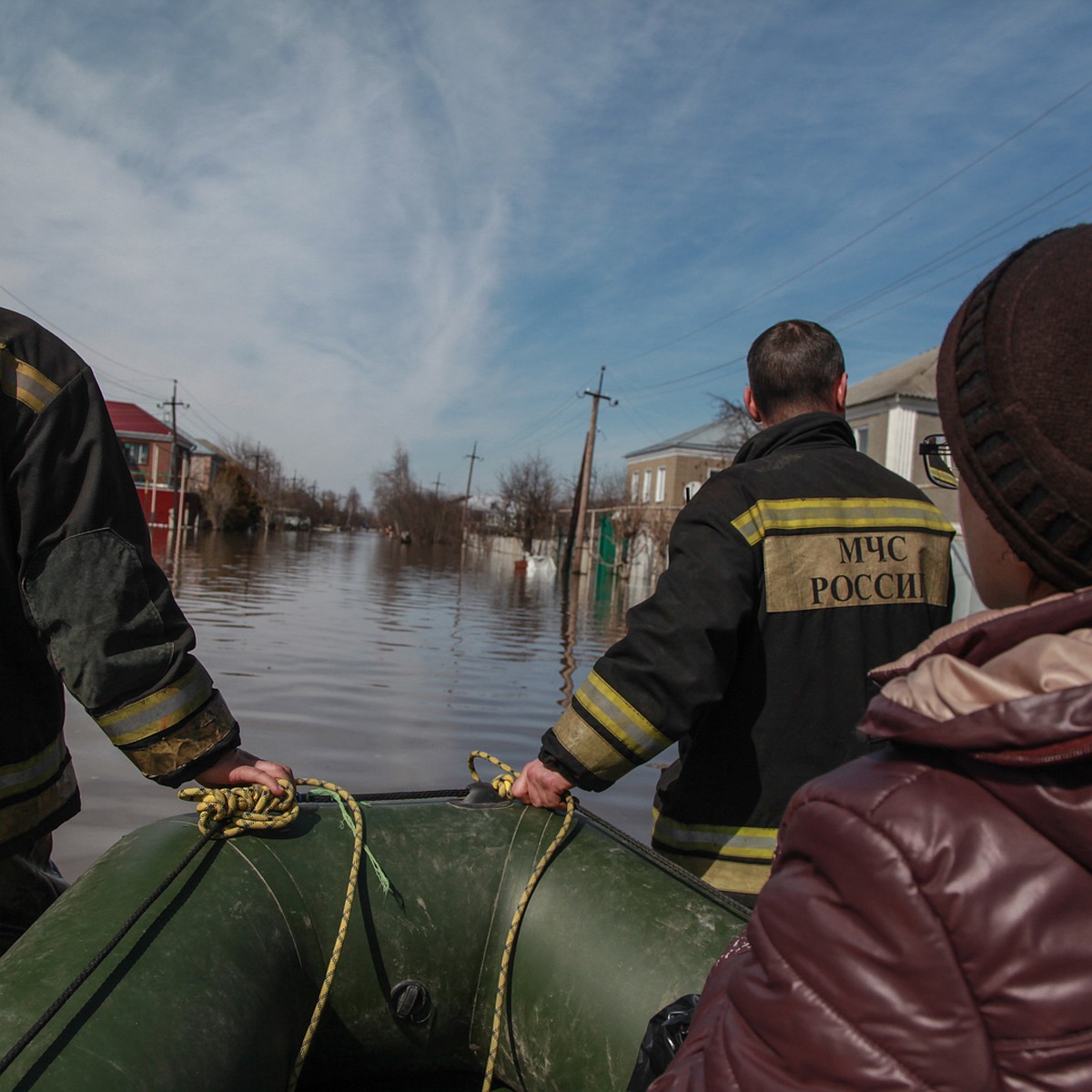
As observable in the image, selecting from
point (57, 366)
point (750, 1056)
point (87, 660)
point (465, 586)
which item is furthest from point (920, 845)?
point (465, 586)

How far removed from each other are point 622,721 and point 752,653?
0.34 meters

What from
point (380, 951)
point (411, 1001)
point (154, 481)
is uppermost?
point (154, 481)

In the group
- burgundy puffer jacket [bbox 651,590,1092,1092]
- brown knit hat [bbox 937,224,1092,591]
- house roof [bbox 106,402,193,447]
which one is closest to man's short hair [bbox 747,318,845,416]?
brown knit hat [bbox 937,224,1092,591]

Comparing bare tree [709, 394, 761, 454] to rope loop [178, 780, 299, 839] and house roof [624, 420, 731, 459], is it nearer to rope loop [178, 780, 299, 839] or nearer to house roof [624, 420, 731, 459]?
house roof [624, 420, 731, 459]

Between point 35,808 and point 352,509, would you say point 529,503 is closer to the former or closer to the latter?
point 35,808

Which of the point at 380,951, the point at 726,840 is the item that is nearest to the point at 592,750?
the point at 726,840

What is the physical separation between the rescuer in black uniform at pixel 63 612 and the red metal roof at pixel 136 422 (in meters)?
64.2

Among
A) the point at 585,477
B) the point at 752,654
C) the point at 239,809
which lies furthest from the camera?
the point at 585,477

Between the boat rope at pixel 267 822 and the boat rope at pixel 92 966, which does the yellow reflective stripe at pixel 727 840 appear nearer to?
the boat rope at pixel 267 822

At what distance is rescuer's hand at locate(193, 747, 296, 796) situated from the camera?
6.54 feet

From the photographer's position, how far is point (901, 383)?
27.4 metres

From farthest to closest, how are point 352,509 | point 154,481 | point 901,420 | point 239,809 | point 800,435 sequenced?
point 352,509
point 154,481
point 901,420
point 800,435
point 239,809

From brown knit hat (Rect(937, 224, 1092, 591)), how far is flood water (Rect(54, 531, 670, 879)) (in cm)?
478

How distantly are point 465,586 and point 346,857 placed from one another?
2496cm
